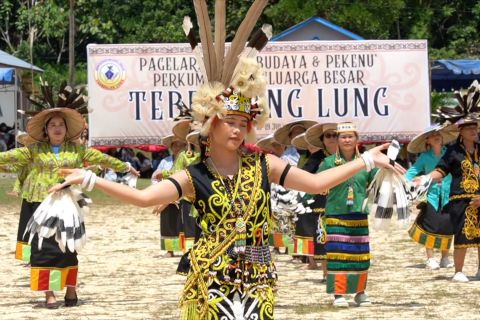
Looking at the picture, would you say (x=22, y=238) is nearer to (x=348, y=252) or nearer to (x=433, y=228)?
(x=348, y=252)

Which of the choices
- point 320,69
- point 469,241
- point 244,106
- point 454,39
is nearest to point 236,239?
point 244,106

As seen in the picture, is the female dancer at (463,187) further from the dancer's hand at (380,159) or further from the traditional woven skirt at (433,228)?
the dancer's hand at (380,159)

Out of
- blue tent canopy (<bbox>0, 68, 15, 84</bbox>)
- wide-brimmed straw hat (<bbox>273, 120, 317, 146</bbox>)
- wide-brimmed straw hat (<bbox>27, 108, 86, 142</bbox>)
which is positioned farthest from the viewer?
blue tent canopy (<bbox>0, 68, 15, 84</bbox>)

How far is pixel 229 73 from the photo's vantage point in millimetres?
6602

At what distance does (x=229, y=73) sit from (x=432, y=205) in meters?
7.88

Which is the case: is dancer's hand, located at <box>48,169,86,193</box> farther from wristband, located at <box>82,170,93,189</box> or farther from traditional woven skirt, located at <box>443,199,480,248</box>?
traditional woven skirt, located at <box>443,199,480,248</box>

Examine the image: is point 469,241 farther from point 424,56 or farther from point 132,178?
point 424,56

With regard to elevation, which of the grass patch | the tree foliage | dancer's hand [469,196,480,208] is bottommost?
the grass patch

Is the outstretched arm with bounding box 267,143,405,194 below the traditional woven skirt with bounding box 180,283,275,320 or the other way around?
the other way around

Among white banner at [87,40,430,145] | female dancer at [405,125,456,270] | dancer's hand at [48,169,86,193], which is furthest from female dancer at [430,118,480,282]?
white banner at [87,40,430,145]

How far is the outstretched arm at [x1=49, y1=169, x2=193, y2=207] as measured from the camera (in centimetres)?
631

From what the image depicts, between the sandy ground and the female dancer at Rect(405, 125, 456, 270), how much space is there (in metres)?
0.31

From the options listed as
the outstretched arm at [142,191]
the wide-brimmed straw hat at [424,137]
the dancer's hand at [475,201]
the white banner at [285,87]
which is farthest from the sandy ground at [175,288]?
the outstretched arm at [142,191]

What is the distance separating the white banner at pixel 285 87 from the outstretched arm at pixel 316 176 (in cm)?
1534
